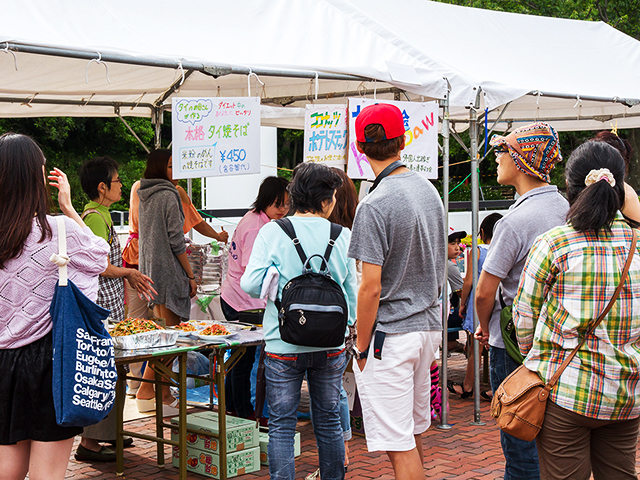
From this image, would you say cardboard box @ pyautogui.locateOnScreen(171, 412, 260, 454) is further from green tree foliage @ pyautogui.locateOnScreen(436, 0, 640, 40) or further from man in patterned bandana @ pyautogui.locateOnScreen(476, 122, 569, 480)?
green tree foliage @ pyautogui.locateOnScreen(436, 0, 640, 40)

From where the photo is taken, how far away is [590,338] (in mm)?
2361

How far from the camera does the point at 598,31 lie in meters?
8.92

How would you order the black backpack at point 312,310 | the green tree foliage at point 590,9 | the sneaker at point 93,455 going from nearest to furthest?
the black backpack at point 312,310, the sneaker at point 93,455, the green tree foliage at point 590,9

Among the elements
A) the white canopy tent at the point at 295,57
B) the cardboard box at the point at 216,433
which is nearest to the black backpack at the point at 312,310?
the cardboard box at the point at 216,433

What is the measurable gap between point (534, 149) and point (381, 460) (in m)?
2.54

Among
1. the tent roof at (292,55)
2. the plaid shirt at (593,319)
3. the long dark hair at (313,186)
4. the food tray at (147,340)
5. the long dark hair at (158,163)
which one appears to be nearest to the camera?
the plaid shirt at (593,319)

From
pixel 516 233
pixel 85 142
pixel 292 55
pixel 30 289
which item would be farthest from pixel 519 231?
pixel 85 142

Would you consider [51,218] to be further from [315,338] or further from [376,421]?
[376,421]

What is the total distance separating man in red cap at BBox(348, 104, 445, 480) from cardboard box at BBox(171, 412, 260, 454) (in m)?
1.66

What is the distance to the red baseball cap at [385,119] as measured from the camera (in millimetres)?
3023

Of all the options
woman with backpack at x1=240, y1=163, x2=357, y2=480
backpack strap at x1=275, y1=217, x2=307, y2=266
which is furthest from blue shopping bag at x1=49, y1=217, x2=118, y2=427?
backpack strap at x1=275, y1=217, x2=307, y2=266

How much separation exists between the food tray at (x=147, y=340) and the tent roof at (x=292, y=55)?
168 centimetres

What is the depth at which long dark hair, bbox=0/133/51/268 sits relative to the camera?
248 cm

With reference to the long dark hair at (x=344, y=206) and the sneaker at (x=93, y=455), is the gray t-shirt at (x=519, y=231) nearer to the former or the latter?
the long dark hair at (x=344, y=206)
